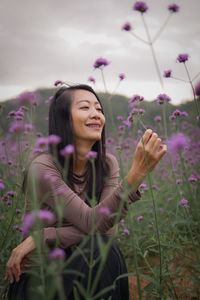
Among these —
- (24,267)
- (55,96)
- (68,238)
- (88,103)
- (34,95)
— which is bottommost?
(24,267)

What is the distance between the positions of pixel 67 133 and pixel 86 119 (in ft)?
0.49

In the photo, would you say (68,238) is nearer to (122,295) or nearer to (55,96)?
(122,295)

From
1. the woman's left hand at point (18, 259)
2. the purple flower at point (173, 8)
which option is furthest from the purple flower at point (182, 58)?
the woman's left hand at point (18, 259)

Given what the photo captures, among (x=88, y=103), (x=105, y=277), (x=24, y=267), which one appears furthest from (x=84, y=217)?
(x=88, y=103)

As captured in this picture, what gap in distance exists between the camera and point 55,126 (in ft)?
5.46

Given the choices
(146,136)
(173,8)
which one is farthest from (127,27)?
(146,136)

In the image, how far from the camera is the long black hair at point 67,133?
5.23 ft

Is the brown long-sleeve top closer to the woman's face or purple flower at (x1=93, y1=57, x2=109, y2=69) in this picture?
the woman's face

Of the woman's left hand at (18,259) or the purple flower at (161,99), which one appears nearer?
the woman's left hand at (18,259)

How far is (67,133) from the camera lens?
1580mm

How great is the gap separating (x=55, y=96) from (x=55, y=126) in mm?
239

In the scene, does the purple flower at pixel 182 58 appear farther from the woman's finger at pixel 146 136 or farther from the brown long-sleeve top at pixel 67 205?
the brown long-sleeve top at pixel 67 205

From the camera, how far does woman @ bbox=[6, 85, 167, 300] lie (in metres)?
1.22

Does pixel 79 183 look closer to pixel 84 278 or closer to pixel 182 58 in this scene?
pixel 84 278
